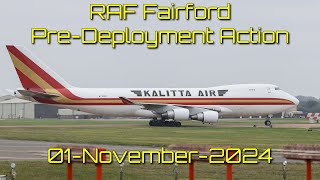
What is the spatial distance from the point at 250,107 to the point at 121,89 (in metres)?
13.8

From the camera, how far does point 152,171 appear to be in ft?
88.7

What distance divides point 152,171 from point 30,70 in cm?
4552

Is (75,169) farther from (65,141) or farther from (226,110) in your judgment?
(226,110)

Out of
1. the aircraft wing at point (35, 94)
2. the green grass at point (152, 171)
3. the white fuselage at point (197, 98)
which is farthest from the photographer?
the white fuselage at point (197, 98)

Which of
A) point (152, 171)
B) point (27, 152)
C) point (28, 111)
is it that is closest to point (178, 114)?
point (27, 152)

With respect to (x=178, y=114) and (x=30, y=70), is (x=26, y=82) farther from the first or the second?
(x=178, y=114)

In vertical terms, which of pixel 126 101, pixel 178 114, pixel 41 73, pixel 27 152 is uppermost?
pixel 41 73

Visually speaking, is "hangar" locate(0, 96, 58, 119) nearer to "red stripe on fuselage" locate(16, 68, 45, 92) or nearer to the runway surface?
"red stripe on fuselage" locate(16, 68, 45, 92)

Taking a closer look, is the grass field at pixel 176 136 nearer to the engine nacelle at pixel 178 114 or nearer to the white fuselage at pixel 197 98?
the engine nacelle at pixel 178 114

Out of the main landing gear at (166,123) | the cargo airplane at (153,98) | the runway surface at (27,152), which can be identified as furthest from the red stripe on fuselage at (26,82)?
the runway surface at (27,152)

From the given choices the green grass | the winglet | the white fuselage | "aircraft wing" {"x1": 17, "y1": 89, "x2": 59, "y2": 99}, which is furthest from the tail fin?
the green grass

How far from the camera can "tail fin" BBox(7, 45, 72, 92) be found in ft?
230

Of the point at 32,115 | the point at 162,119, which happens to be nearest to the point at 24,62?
the point at 162,119

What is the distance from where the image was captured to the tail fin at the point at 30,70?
70.1 m
